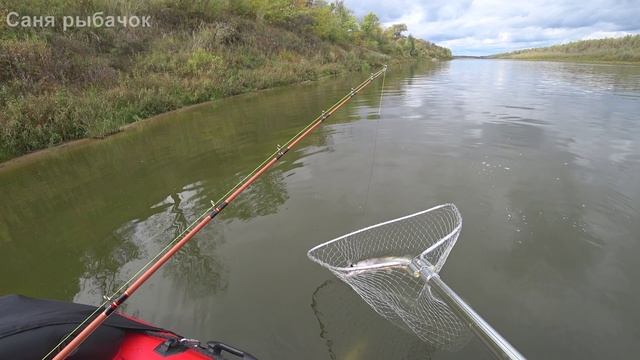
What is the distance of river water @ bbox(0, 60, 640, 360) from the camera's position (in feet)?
12.6

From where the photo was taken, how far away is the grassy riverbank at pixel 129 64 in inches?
426

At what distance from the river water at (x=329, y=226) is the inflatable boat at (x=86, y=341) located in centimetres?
137

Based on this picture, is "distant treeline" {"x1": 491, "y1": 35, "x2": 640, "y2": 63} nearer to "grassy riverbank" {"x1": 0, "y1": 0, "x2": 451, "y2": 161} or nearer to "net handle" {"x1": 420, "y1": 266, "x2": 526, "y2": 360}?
"grassy riverbank" {"x1": 0, "y1": 0, "x2": 451, "y2": 161}

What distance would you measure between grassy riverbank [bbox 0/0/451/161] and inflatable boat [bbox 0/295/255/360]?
9642mm

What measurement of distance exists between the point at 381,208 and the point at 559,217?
10.0ft

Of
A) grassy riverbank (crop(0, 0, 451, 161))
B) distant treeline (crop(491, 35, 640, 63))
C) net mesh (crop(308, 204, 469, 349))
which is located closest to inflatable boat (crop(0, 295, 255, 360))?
net mesh (crop(308, 204, 469, 349))

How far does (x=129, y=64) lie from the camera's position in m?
17.4

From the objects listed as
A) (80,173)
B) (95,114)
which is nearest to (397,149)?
(80,173)

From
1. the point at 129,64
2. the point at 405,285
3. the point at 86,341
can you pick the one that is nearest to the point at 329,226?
the point at 405,285

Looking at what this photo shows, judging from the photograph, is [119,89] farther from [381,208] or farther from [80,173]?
[381,208]

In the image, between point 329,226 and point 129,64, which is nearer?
point 329,226

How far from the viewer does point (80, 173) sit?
859cm

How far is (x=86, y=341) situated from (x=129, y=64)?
61.4ft

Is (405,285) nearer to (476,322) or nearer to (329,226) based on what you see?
(476,322)
